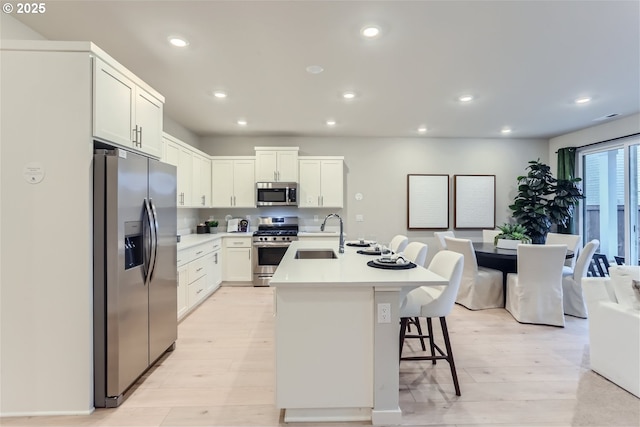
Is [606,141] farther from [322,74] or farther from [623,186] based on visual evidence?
[322,74]

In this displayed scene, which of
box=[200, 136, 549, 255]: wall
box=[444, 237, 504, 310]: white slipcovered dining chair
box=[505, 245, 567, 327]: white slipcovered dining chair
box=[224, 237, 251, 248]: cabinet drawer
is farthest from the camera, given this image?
box=[200, 136, 549, 255]: wall

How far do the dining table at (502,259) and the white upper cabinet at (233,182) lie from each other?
3743 mm

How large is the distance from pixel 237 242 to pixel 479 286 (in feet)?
12.3

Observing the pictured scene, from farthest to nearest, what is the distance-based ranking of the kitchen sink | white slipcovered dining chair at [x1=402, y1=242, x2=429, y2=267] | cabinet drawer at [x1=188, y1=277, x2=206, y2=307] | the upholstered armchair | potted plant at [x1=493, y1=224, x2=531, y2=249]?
potted plant at [x1=493, y1=224, x2=531, y2=249] → cabinet drawer at [x1=188, y1=277, x2=206, y2=307] → the kitchen sink → white slipcovered dining chair at [x1=402, y1=242, x2=429, y2=267] → the upholstered armchair

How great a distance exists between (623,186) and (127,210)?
21.7 feet

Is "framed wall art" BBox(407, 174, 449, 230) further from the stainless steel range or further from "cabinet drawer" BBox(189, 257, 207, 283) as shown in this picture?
"cabinet drawer" BBox(189, 257, 207, 283)

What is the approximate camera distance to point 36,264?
197cm

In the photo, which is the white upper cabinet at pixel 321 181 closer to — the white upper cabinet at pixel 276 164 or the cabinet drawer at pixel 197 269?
the white upper cabinet at pixel 276 164

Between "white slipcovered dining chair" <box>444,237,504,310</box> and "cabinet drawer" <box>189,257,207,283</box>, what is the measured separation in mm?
3368

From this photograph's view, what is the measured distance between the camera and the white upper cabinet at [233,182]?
548 centimetres

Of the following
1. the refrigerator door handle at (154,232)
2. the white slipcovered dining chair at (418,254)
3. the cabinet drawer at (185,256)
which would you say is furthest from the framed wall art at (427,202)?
the refrigerator door handle at (154,232)

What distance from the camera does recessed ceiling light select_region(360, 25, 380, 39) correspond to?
2.28 metres

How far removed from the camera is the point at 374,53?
266 centimetres

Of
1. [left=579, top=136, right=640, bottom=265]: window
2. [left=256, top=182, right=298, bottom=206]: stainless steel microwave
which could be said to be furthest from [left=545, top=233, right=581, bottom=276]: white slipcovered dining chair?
[left=256, top=182, right=298, bottom=206]: stainless steel microwave
